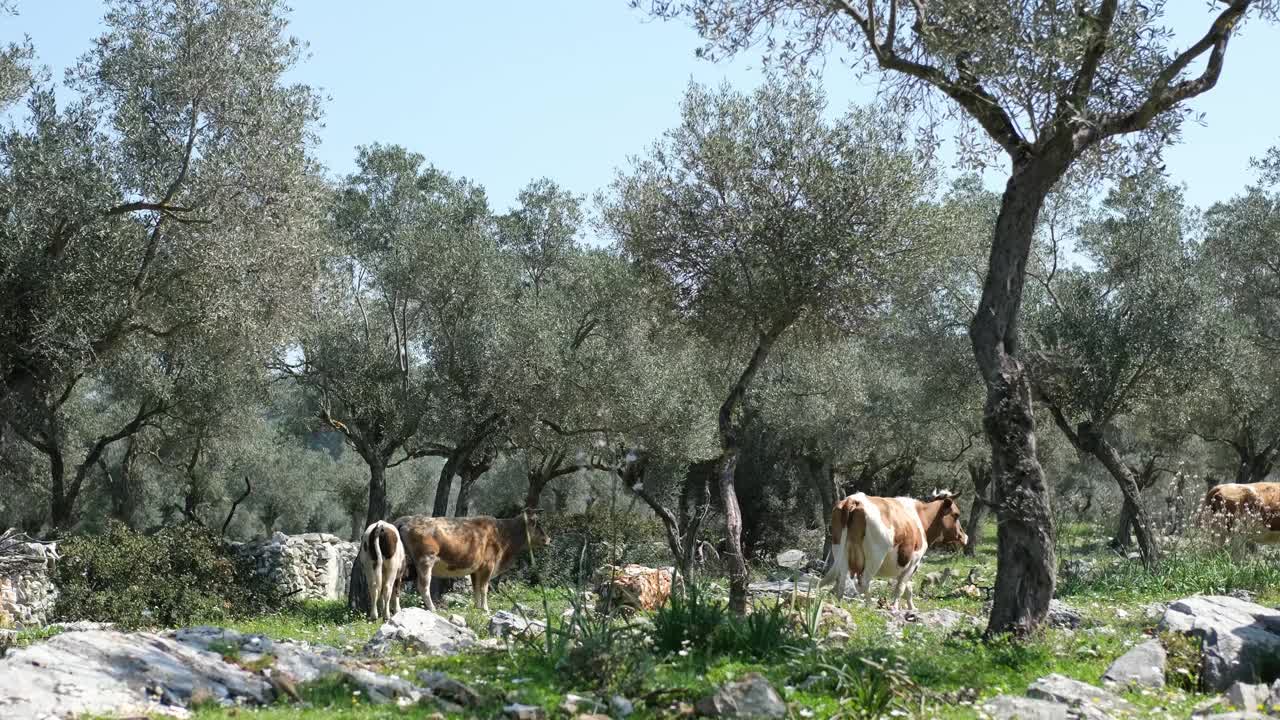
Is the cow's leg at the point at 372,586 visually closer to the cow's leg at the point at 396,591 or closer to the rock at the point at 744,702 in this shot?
the cow's leg at the point at 396,591

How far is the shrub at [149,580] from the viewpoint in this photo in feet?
60.8

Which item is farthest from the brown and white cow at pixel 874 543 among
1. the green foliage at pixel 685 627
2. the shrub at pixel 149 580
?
the shrub at pixel 149 580

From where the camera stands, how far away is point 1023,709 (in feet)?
26.2

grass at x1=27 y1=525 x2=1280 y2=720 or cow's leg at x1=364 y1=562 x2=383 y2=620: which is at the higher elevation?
grass at x1=27 y1=525 x2=1280 y2=720

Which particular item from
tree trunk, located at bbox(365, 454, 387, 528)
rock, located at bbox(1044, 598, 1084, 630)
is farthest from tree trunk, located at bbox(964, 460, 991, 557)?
rock, located at bbox(1044, 598, 1084, 630)

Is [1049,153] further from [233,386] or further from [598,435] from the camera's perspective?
[233,386]

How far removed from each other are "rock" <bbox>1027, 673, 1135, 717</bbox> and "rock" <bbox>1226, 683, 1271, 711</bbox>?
0.72 meters

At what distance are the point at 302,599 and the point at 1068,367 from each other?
16641 millimetres

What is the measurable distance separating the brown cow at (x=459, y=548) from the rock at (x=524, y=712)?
1303 cm

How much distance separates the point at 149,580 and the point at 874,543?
12.2 m

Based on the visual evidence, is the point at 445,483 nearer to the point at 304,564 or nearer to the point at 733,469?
the point at 304,564

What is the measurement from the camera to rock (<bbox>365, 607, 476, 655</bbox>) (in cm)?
1170

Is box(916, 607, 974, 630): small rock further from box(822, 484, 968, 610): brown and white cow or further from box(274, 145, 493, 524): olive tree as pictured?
box(274, 145, 493, 524): olive tree

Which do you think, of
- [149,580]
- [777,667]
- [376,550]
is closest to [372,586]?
[376,550]
